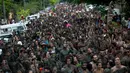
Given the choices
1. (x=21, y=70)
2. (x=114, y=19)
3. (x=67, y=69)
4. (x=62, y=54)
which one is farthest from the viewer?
(x=114, y=19)

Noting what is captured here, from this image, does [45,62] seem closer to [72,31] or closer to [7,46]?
[7,46]

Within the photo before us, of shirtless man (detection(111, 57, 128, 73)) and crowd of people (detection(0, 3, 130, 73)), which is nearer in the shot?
shirtless man (detection(111, 57, 128, 73))

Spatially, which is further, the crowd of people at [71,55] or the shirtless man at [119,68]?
the crowd of people at [71,55]

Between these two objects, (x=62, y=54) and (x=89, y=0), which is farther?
(x=89, y=0)

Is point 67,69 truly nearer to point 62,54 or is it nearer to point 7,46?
point 62,54

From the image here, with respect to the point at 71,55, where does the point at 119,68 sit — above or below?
above

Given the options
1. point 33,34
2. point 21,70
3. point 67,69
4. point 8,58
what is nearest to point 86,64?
point 67,69

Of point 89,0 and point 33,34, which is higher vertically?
point 89,0

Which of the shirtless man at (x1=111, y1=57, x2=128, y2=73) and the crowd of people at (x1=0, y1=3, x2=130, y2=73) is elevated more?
the shirtless man at (x1=111, y1=57, x2=128, y2=73)

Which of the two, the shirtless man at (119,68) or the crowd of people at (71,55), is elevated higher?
the shirtless man at (119,68)

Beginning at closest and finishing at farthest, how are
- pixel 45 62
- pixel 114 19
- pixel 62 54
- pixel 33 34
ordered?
pixel 45 62 < pixel 62 54 < pixel 33 34 < pixel 114 19

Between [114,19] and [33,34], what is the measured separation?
759 centimetres

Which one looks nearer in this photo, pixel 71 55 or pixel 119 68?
pixel 119 68

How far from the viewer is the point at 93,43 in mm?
20406
